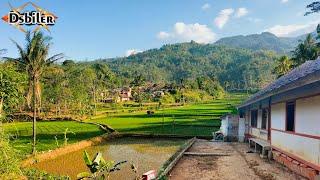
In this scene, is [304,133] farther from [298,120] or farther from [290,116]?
[290,116]

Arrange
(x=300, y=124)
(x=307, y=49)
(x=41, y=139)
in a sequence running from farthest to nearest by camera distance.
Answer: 1. (x=307, y=49)
2. (x=41, y=139)
3. (x=300, y=124)

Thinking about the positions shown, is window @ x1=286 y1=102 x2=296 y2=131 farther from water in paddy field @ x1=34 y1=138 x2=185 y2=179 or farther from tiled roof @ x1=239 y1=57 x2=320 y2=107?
water in paddy field @ x1=34 y1=138 x2=185 y2=179

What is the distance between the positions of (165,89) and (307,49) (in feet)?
189

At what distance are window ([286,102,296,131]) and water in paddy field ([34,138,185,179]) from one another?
6766mm

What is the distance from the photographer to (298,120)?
429 inches

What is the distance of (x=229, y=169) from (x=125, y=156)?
407 inches

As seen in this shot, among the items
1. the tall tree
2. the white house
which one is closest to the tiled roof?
the white house

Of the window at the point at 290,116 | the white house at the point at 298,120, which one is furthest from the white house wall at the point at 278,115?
the window at the point at 290,116

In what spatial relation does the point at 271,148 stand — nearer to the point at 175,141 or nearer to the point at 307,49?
the point at 175,141

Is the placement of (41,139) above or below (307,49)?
below

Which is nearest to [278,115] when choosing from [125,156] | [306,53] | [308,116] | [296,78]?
[308,116]

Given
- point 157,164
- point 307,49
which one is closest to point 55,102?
point 307,49

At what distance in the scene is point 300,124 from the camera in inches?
419

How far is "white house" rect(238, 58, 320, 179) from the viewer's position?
9.17 m
